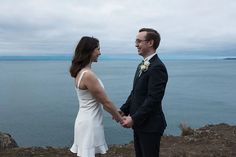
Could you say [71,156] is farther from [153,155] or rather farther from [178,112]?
[178,112]

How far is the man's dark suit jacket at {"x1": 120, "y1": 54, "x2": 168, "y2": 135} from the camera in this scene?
420 centimetres

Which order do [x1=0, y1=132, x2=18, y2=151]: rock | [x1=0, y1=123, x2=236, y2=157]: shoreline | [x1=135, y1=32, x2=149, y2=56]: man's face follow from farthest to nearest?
[x1=0, y1=132, x2=18, y2=151]: rock < [x1=0, y1=123, x2=236, y2=157]: shoreline < [x1=135, y1=32, x2=149, y2=56]: man's face

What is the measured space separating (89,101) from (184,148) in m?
4.61

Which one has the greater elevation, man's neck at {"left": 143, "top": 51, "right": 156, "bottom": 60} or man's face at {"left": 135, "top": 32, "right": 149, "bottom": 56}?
man's face at {"left": 135, "top": 32, "right": 149, "bottom": 56}

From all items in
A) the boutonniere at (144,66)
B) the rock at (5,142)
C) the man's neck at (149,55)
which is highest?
the man's neck at (149,55)

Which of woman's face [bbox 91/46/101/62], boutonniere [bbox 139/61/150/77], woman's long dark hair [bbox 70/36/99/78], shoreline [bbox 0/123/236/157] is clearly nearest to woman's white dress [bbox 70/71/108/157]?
woman's long dark hair [bbox 70/36/99/78]

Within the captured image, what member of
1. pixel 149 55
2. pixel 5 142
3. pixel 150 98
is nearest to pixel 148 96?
pixel 150 98

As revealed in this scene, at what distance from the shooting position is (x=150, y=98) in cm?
419

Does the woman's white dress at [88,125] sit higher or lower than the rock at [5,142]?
higher

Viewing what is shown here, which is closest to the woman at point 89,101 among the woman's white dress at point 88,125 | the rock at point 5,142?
the woman's white dress at point 88,125

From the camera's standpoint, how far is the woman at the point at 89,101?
415 centimetres

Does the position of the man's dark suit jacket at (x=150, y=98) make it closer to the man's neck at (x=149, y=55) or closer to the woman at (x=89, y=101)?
the man's neck at (x=149, y=55)

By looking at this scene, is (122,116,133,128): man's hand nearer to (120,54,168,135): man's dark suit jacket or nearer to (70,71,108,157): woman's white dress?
(120,54,168,135): man's dark suit jacket

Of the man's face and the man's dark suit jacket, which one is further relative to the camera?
the man's face
